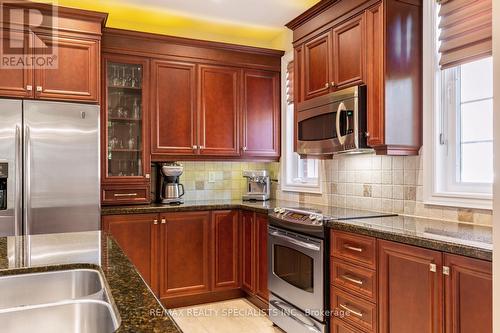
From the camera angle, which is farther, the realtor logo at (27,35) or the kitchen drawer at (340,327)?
the realtor logo at (27,35)

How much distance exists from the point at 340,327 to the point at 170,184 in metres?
2.02

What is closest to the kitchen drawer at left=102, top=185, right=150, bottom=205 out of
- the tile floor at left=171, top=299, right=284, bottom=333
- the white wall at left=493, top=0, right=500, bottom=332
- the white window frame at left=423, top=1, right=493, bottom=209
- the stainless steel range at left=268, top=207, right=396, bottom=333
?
the tile floor at left=171, top=299, right=284, bottom=333

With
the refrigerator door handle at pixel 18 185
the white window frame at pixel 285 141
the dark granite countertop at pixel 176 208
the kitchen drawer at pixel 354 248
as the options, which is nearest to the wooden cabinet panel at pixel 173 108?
the dark granite countertop at pixel 176 208

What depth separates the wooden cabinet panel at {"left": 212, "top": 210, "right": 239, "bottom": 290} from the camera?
359 cm

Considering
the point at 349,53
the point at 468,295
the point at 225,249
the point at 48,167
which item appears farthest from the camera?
the point at 225,249

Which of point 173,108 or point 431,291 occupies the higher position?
point 173,108

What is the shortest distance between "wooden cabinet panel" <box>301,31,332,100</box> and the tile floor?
1.89 metres

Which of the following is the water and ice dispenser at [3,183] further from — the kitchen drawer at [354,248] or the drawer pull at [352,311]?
the drawer pull at [352,311]

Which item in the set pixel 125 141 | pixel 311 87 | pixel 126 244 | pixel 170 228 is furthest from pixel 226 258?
pixel 311 87

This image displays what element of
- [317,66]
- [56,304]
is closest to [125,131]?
[317,66]

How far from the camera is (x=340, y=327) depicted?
2.37m

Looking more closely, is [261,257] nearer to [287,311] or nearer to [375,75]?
[287,311]

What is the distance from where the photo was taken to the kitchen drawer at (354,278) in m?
2.15

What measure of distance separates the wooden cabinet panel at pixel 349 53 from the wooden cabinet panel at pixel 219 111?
1.30m
